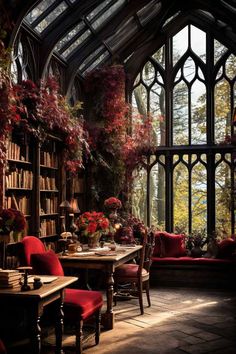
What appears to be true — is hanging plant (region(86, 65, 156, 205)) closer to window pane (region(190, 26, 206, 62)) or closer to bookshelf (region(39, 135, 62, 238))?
bookshelf (region(39, 135, 62, 238))

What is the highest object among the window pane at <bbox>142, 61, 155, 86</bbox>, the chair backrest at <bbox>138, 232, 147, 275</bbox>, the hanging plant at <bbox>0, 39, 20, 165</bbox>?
the window pane at <bbox>142, 61, 155, 86</bbox>

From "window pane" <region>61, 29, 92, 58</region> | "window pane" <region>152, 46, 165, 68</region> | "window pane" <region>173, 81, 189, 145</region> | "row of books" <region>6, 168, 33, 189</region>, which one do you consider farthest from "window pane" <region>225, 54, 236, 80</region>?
"row of books" <region>6, 168, 33, 189</region>

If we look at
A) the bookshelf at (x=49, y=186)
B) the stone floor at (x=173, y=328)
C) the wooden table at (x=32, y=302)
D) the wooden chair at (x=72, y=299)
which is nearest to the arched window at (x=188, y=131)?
the stone floor at (x=173, y=328)

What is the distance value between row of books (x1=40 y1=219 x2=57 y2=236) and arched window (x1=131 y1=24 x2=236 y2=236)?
120 inches

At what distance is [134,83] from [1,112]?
18.8 ft

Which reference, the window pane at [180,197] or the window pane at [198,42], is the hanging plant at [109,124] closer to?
the window pane at [180,197]

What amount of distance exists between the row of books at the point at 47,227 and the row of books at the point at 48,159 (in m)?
0.87

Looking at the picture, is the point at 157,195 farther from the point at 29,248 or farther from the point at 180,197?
the point at 29,248

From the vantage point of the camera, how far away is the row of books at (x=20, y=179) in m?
5.94

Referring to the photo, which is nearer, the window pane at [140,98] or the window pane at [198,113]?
the window pane at [198,113]

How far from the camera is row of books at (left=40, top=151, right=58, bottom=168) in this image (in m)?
7.00

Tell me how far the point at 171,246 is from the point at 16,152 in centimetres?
431

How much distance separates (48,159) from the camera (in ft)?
23.6

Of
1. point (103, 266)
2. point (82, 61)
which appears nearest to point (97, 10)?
point (82, 61)
